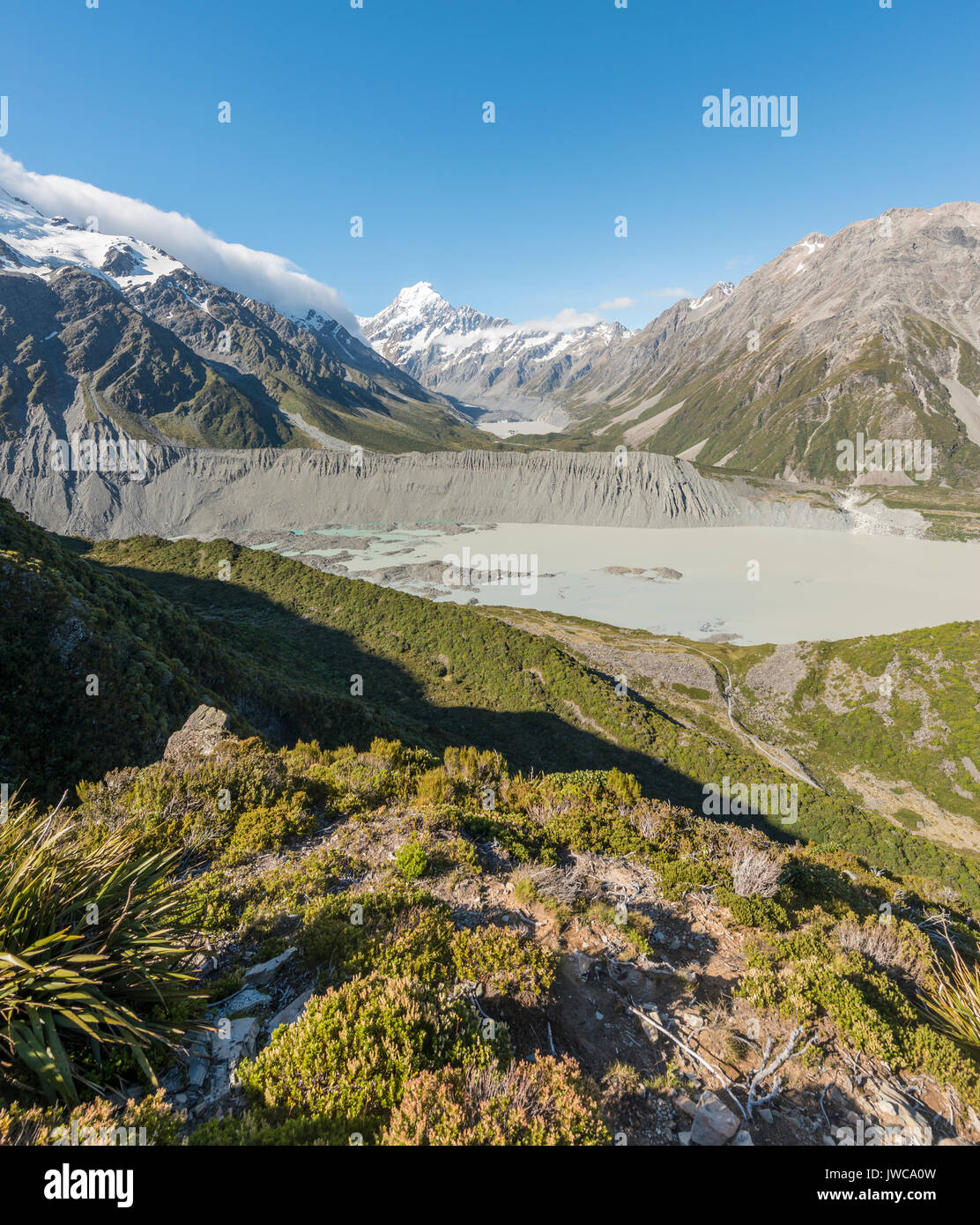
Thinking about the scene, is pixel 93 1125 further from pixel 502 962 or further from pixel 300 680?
pixel 300 680

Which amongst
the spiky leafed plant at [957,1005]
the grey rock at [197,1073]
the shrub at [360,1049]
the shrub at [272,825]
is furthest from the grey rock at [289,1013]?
the spiky leafed plant at [957,1005]

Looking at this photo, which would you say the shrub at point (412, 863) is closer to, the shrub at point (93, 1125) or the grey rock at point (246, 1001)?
the grey rock at point (246, 1001)

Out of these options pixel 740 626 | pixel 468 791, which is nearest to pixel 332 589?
pixel 468 791

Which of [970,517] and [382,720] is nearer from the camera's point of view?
[382,720]

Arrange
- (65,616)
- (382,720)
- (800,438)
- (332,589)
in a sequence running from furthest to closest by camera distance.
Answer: (800,438)
(332,589)
(382,720)
(65,616)

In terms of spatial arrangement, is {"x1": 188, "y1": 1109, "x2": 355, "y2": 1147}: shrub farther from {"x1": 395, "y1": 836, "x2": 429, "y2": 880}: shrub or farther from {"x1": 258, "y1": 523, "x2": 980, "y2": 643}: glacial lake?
{"x1": 258, "y1": 523, "x2": 980, "y2": 643}: glacial lake

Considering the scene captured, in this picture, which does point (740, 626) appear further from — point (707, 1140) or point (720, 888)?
point (707, 1140)

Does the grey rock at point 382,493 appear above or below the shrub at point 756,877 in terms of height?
above
